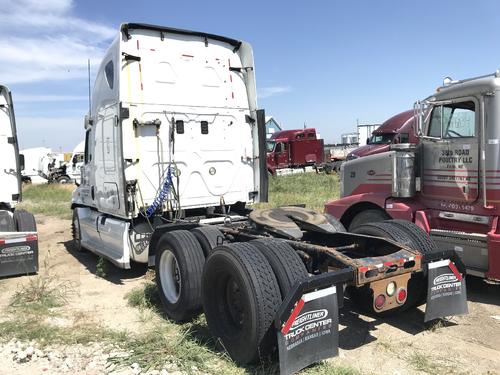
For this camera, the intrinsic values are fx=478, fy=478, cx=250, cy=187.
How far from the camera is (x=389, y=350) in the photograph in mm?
4305

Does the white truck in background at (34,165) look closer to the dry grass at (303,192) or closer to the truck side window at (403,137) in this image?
the dry grass at (303,192)

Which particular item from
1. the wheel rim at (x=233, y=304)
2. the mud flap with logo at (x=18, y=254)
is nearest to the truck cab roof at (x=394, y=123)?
the mud flap with logo at (x=18, y=254)

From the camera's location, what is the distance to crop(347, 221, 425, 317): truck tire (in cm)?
473

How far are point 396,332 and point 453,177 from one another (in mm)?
2415

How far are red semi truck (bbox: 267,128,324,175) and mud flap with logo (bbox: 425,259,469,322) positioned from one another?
79.7ft

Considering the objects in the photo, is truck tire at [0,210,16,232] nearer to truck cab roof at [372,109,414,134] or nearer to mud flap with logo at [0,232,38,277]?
mud flap with logo at [0,232,38,277]

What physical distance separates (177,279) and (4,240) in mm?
3569

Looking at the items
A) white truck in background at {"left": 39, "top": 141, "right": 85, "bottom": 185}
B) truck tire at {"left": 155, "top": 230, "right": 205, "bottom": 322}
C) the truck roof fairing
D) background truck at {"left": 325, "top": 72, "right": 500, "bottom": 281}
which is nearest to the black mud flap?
truck tire at {"left": 155, "top": 230, "right": 205, "bottom": 322}

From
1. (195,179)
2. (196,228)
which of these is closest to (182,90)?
(195,179)

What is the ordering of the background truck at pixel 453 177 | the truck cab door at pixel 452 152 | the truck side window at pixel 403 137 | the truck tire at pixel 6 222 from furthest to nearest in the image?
the truck side window at pixel 403 137, the truck tire at pixel 6 222, the truck cab door at pixel 452 152, the background truck at pixel 453 177

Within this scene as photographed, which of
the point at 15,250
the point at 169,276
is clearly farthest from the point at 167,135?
the point at 15,250

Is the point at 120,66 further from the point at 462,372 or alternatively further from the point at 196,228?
the point at 462,372

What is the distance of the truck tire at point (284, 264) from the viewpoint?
12.4 ft

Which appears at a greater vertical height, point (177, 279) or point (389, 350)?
point (177, 279)
